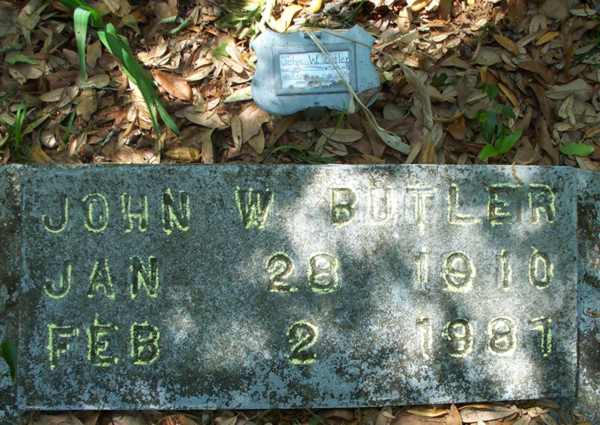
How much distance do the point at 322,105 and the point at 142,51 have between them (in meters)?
0.70

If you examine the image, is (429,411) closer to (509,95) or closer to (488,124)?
(488,124)

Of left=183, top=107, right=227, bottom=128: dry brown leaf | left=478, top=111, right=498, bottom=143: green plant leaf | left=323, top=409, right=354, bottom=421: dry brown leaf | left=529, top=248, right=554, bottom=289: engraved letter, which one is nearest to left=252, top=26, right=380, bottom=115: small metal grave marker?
left=183, top=107, right=227, bottom=128: dry brown leaf

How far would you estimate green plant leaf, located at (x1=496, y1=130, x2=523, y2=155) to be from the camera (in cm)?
240

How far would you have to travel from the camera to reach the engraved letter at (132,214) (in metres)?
2.17

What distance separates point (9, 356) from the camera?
2.19 meters

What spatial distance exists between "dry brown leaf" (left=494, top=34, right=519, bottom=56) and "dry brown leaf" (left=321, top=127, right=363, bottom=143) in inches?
25.2

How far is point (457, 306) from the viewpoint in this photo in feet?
7.17

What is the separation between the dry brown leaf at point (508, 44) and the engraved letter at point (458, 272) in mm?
856

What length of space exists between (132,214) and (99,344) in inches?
16.3

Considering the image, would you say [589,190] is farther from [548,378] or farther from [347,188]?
[347,188]

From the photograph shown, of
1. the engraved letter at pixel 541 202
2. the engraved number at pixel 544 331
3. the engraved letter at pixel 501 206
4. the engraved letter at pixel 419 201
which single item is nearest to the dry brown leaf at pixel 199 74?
the engraved letter at pixel 419 201

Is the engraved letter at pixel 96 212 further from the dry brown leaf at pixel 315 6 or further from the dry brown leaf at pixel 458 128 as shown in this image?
the dry brown leaf at pixel 458 128

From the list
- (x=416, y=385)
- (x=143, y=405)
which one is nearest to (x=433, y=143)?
(x=416, y=385)

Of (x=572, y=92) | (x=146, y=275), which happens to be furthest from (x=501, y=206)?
(x=146, y=275)
